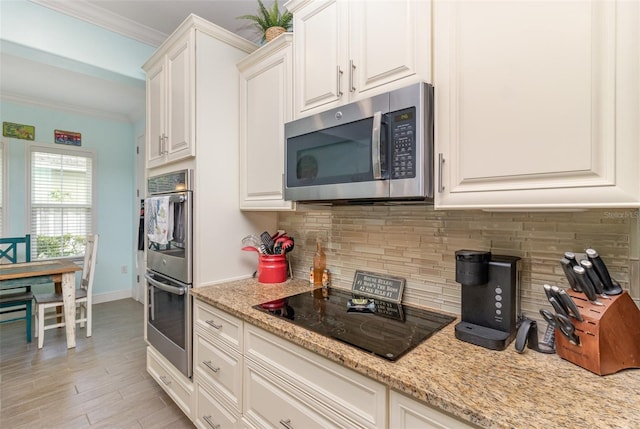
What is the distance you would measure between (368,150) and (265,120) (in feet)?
2.63

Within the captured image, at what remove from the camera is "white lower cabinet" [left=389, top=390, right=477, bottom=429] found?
0.74 m

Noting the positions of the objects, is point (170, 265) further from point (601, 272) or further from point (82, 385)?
point (601, 272)

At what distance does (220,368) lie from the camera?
4.93ft

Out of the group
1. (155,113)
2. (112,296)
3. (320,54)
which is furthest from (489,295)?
(112,296)

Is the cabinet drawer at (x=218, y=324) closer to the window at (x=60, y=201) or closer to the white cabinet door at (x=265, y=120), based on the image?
the white cabinet door at (x=265, y=120)

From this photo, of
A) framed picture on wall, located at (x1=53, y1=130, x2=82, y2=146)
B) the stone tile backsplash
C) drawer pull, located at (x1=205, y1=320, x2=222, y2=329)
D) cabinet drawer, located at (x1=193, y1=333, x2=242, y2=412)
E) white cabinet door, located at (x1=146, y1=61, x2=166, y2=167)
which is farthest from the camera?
framed picture on wall, located at (x1=53, y1=130, x2=82, y2=146)

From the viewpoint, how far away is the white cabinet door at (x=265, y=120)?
1.59m

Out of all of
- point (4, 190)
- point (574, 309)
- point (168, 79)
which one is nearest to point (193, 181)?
point (168, 79)

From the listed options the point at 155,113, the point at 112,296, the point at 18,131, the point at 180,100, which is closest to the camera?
the point at 180,100

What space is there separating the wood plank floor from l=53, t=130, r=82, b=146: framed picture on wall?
2.33 m

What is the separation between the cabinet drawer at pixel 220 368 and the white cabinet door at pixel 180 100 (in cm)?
107

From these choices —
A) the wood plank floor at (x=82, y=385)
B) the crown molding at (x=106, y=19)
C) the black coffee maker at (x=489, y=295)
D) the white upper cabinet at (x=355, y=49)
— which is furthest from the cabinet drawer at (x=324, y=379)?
the crown molding at (x=106, y=19)

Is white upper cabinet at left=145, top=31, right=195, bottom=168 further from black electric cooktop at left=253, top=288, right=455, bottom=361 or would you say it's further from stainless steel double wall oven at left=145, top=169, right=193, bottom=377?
black electric cooktop at left=253, top=288, right=455, bottom=361

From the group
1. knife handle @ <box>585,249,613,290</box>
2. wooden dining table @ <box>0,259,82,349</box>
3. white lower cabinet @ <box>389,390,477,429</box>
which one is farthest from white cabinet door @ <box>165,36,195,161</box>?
wooden dining table @ <box>0,259,82,349</box>
